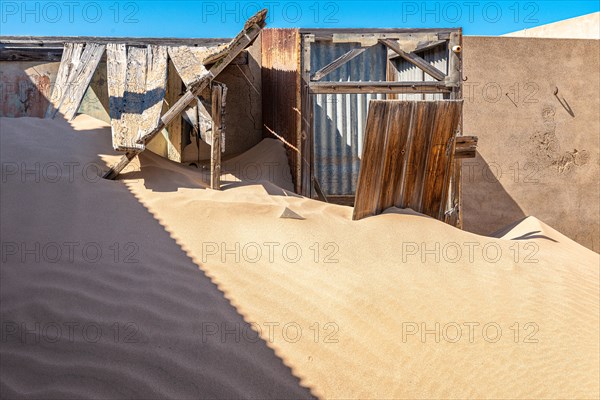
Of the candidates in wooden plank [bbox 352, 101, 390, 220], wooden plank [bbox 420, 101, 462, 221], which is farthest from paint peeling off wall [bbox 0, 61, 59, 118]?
wooden plank [bbox 420, 101, 462, 221]

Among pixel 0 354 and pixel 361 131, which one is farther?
pixel 361 131

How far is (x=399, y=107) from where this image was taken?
6703 millimetres

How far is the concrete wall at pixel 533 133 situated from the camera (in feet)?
35.4

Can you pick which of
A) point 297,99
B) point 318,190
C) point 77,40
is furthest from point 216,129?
point 77,40

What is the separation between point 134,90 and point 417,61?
4.18 m

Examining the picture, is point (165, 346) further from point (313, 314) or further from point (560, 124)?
point (560, 124)

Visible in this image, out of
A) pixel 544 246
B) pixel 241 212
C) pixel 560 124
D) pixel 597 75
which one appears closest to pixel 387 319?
pixel 241 212

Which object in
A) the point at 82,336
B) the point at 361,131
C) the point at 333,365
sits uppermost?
the point at 361,131

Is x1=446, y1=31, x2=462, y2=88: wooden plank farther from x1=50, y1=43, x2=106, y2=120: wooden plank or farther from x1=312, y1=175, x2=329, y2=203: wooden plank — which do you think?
x1=50, y1=43, x2=106, y2=120: wooden plank

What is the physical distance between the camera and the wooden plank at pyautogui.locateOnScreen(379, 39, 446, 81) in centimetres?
895

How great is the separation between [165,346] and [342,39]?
21.2 ft

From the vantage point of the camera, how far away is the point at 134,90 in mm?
7453

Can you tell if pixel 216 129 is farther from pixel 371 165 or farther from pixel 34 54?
pixel 34 54

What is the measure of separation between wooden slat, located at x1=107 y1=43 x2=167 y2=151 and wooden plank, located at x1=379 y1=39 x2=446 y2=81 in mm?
3411
